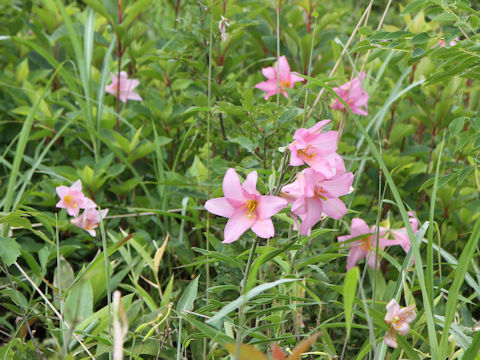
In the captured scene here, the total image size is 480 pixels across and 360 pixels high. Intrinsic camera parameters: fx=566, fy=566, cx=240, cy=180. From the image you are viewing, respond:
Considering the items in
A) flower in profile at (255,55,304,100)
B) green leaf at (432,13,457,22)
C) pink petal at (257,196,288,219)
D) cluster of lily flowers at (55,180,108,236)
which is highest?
green leaf at (432,13,457,22)

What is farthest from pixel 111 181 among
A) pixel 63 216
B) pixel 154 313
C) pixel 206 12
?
pixel 154 313

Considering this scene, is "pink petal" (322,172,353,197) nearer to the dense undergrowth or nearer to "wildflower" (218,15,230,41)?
the dense undergrowth

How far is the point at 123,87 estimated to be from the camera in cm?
185

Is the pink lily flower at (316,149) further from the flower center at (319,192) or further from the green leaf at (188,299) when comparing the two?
the green leaf at (188,299)

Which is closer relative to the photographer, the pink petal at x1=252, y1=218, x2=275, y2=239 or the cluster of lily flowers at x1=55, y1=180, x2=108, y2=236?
the pink petal at x1=252, y1=218, x2=275, y2=239

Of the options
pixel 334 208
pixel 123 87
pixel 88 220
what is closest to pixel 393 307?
pixel 334 208

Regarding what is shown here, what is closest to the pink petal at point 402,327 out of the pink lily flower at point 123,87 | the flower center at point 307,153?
the flower center at point 307,153

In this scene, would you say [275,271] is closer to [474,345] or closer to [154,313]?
[154,313]

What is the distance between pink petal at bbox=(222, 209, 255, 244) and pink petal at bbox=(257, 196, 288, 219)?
25 mm

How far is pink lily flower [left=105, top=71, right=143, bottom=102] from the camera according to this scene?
1.82 m

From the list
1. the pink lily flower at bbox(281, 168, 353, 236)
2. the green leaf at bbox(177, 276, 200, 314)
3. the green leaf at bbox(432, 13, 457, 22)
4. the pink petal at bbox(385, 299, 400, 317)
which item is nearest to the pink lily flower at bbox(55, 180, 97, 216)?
the green leaf at bbox(177, 276, 200, 314)

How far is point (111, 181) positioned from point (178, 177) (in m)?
0.38

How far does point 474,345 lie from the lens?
0.81 metres

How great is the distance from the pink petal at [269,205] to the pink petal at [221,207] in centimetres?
5
